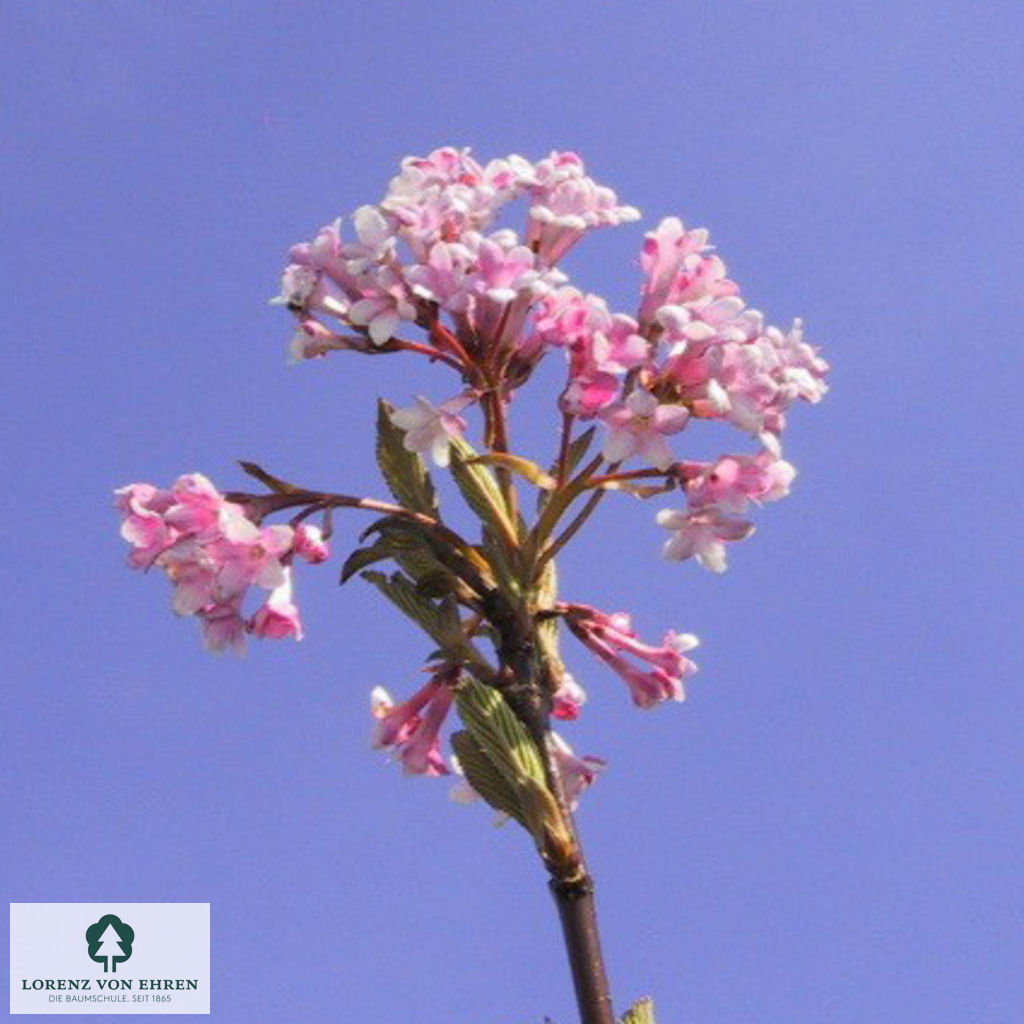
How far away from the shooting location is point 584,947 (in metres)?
2.19

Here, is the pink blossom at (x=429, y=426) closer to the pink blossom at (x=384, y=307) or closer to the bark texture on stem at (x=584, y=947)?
the pink blossom at (x=384, y=307)

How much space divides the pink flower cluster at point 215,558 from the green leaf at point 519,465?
0.36 metres

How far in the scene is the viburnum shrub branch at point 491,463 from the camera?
2502 millimetres

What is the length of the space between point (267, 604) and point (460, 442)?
43 centimetres

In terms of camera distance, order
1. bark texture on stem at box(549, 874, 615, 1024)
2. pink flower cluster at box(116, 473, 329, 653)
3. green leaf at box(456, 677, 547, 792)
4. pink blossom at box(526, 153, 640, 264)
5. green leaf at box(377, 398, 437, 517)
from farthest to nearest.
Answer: pink blossom at box(526, 153, 640, 264) → green leaf at box(377, 398, 437, 517) → pink flower cluster at box(116, 473, 329, 653) → green leaf at box(456, 677, 547, 792) → bark texture on stem at box(549, 874, 615, 1024)

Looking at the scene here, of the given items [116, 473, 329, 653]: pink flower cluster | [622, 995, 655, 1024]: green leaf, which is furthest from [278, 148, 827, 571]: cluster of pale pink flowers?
[622, 995, 655, 1024]: green leaf

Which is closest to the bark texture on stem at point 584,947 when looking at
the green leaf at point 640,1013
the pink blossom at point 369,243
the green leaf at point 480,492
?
the green leaf at point 640,1013

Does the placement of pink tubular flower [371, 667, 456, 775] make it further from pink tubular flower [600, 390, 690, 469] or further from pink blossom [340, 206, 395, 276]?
pink blossom [340, 206, 395, 276]

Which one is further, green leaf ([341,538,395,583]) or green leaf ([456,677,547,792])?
green leaf ([341,538,395,583])

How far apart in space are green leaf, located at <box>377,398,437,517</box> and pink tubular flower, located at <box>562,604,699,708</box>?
0.37 meters

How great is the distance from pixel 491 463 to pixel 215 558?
494mm

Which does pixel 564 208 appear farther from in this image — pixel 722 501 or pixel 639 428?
pixel 722 501

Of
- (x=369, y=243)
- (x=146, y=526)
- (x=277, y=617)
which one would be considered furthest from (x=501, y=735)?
(x=369, y=243)

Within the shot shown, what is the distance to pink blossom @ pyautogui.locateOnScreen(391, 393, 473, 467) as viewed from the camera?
2596 millimetres
